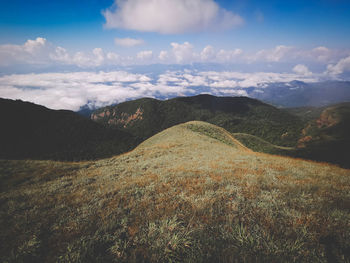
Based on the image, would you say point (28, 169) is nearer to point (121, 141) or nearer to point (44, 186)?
point (44, 186)

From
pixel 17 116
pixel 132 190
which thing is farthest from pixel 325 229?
pixel 17 116

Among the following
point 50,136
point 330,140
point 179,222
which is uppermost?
point 179,222

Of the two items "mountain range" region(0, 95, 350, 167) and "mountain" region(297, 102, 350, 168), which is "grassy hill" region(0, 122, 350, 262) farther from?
"mountain range" region(0, 95, 350, 167)

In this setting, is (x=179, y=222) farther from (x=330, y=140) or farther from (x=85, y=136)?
(x=85, y=136)

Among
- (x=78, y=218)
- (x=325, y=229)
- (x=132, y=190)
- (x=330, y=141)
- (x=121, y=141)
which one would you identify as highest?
(x=325, y=229)

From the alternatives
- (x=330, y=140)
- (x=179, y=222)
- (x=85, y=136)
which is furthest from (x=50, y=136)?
(x=330, y=140)

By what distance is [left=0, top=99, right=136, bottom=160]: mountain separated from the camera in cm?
9744

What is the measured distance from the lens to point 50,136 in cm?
11450

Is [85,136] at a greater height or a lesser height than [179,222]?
lesser

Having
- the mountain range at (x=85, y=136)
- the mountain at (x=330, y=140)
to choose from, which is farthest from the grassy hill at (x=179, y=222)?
the mountain range at (x=85, y=136)

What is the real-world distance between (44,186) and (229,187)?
30.8 feet

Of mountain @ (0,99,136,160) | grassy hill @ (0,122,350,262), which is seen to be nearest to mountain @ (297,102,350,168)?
grassy hill @ (0,122,350,262)

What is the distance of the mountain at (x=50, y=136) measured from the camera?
97.4 metres

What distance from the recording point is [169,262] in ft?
9.48
